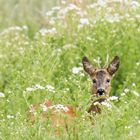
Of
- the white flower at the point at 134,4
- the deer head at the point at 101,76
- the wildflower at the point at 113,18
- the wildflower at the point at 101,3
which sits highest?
the wildflower at the point at 101,3

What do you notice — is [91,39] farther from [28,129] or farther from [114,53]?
[28,129]

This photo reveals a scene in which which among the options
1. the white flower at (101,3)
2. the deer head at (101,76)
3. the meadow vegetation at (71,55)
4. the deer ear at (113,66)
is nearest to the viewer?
the meadow vegetation at (71,55)

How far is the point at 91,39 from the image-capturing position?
37.5ft

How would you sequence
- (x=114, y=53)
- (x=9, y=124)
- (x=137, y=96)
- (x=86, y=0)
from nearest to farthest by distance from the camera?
(x=9, y=124) → (x=137, y=96) → (x=114, y=53) → (x=86, y=0)

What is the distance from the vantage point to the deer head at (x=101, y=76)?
32.3 feet

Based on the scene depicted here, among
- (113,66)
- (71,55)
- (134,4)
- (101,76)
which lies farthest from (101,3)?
(101,76)

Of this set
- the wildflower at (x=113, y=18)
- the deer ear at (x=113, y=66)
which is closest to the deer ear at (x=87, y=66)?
the deer ear at (x=113, y=66)

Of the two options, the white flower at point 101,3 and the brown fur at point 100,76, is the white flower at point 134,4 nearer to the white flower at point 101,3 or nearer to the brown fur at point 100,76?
the white flower at point 101,3

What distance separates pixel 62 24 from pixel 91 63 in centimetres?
175

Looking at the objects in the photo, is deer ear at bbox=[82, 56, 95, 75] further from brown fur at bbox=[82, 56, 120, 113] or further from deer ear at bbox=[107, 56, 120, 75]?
deer ear at bbox=[107, 56, 120, 75]

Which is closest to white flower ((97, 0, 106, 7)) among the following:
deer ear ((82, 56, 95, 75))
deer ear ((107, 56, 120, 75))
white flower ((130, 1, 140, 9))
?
white flower ((130, 1, 140, 9))

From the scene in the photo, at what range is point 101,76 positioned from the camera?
10.1 metres

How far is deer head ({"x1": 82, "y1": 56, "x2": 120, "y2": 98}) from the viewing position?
9836 mm

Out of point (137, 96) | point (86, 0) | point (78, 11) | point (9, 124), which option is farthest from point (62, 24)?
point (9, 124)
